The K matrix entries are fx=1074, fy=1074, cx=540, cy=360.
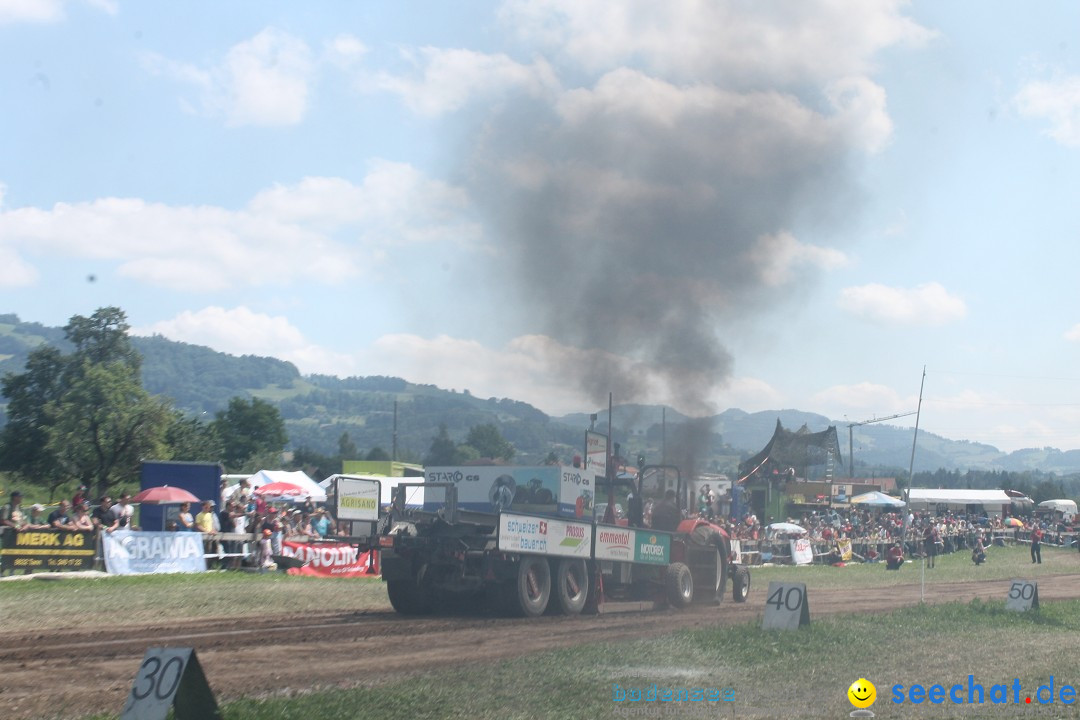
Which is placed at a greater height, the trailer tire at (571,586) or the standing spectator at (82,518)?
the standing spectator at (82,518)

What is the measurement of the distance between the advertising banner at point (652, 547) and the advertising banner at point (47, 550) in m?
11.1

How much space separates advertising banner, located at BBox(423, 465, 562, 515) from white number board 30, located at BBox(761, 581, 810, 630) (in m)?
5.30

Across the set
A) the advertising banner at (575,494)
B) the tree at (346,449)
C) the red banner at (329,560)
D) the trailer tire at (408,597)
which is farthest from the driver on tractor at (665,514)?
the tree at (346,449)

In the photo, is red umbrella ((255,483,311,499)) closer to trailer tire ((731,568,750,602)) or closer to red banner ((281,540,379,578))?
red banner ((281,540,379,578))

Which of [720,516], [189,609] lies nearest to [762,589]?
[720,516]

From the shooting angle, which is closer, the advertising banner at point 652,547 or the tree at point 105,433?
the advertising banner at point 652,547

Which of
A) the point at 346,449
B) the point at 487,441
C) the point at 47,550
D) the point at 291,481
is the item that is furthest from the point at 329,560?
the point at 346,449

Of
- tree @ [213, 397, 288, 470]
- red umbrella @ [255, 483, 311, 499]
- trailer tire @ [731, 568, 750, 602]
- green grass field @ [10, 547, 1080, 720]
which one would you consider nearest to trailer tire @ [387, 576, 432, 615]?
green grass field @ [10, 547, 1080, 720]

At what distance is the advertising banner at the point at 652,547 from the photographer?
20.4m

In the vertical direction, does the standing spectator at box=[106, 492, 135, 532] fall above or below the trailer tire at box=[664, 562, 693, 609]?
above

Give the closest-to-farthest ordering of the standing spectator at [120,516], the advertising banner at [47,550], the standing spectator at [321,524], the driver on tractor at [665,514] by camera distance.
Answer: the advertising banner at [47,550] → the driver on tractor at [665,514] → the standing spectator at [120,516] → the standing spectator at [321,524]

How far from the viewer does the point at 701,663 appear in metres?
12.0

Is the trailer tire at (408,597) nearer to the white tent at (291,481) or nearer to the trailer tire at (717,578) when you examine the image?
the trailer tire at (717,578)

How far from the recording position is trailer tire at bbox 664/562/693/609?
20.8 metres
